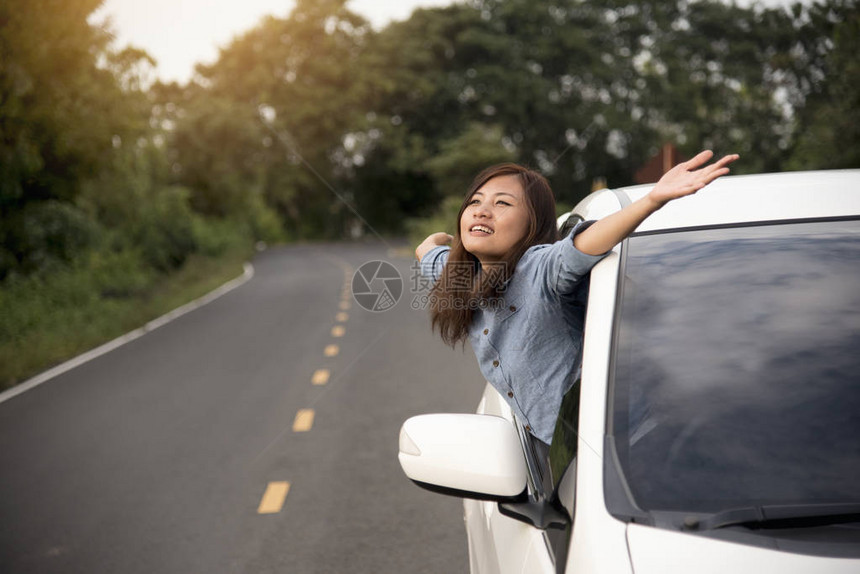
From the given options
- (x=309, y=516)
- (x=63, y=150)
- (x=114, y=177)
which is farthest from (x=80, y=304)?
(x=309, y=516)

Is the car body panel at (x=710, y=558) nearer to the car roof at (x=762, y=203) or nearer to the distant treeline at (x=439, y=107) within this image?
the car roof at (x=762, y=203)

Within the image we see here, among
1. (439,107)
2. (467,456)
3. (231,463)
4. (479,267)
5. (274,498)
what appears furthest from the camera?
(439,107)

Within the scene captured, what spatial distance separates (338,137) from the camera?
5128 cm

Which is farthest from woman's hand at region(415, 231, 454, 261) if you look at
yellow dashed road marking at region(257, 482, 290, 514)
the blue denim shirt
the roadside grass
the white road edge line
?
the roadside grass

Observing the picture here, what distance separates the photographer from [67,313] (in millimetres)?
15555

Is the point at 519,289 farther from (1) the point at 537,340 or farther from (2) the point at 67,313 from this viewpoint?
(2) the point at 67,313

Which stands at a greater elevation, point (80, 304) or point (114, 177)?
point (114, 177)

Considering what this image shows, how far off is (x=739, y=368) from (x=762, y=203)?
52cm

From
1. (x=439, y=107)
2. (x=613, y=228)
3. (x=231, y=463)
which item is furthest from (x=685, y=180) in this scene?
(x=439, y=107)

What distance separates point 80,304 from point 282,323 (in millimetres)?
5064

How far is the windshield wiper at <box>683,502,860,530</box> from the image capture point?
5.16 feet

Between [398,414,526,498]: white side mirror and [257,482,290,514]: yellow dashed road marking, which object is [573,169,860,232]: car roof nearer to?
[398,414,526,498]: white side mirror

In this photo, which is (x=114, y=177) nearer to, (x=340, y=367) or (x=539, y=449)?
(x=340, y=367)

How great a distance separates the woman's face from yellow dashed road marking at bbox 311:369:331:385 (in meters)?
7.07
